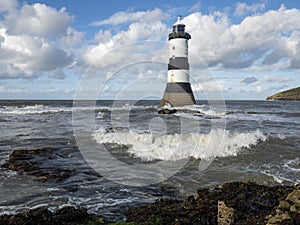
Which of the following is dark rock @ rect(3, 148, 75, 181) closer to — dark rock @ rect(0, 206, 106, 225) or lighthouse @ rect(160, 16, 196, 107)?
dark rock @ rect(0, 206, 106, 225)

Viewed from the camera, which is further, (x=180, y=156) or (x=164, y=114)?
(x=164, y=114)

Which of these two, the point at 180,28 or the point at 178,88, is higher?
the point at 180,28

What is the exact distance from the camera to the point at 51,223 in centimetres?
441

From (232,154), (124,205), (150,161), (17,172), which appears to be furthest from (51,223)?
(232,154)

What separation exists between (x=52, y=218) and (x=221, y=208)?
2.58m

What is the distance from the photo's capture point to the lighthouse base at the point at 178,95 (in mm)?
32250

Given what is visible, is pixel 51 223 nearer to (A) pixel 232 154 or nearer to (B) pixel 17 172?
(B) pixel 17 172

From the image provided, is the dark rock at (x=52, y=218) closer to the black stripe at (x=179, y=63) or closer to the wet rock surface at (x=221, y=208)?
the wet rock surface at (x=221, y=208)

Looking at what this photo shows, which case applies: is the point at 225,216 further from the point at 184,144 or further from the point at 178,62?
the point at 178,62

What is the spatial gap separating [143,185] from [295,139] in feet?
33.5

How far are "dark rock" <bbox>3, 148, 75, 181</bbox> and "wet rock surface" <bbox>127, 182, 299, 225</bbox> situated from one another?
11.4 ft

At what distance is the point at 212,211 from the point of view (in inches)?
184

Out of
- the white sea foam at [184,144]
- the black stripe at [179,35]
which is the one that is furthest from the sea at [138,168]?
the black stripe at [179,35]

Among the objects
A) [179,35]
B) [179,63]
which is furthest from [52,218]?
[179,35]
